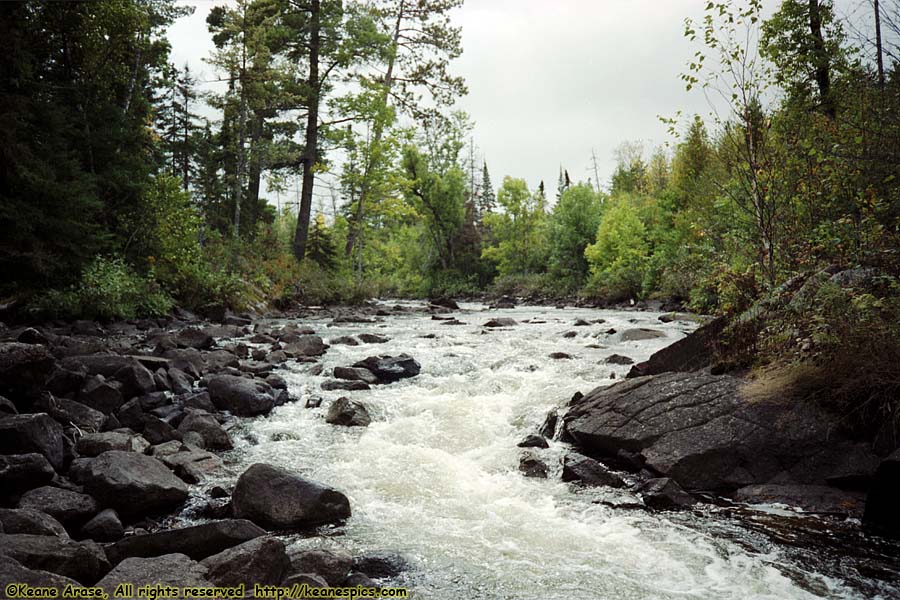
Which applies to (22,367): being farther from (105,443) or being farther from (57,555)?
(57,555)

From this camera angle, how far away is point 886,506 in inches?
185

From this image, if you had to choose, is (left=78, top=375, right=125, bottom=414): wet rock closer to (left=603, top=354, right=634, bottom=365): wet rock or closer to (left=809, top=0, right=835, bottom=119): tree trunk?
(left=603, top=354, right=634, bottom=365): wet rock

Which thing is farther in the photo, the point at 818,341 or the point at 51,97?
the point at 51,97

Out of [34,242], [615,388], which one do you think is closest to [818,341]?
[615,388]

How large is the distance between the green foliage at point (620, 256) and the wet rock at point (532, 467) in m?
25.8

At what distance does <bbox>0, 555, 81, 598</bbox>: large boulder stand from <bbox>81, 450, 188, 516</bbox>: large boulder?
1.77 meters

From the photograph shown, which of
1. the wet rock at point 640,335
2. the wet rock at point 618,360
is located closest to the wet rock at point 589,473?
the wet rock at point 618,360

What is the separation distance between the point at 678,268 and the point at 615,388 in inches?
→ 801

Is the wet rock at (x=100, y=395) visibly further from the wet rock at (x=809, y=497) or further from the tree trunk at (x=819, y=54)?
the tree trunk at (x=819, y=54)

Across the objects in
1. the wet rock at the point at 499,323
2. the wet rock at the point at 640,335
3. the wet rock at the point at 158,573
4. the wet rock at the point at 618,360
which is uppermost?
the wet rock at the point at 640,335

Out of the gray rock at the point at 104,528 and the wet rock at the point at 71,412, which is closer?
the gray rock at the point at 104,528

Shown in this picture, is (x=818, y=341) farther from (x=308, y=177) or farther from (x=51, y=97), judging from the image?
(x=308, y=177)

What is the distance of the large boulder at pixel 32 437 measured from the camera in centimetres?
495

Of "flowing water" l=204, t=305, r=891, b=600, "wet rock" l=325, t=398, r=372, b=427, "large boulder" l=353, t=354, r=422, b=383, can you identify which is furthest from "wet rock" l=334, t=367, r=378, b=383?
"wet rock" l=325, t=398, r=372, b=427
